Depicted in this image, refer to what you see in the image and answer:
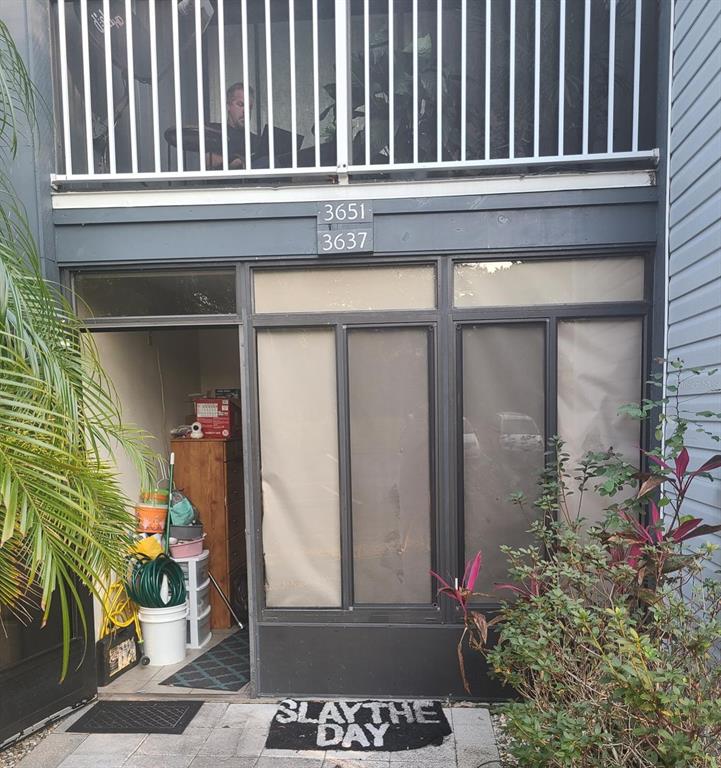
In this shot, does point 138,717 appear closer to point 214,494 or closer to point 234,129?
point 214,494

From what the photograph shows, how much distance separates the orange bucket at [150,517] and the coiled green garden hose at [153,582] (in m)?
0.24

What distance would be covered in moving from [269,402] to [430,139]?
6.52 ft

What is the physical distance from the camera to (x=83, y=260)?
3516 millimetres

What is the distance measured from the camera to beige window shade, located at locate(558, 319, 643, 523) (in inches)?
133

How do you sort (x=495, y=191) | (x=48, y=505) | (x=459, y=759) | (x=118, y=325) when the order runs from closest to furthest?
1. (x=48, y=505)
2. (x=459, y=759)
3. (x=495, y=191)
4. (x=118, y=325)

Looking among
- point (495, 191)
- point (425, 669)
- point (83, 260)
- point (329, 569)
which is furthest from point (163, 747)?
point (495, 191)

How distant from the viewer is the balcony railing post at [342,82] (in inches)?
130

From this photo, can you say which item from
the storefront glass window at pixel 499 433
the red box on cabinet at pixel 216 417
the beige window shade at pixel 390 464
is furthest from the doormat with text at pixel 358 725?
the red box on cabinet at pixel 216 417

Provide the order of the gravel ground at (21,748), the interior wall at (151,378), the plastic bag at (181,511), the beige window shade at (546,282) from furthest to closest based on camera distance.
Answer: the plastic bag at (181,511)
the interior wall at (151,378)
the beige window shade at (546,282)
the gravel ground at (21,748)

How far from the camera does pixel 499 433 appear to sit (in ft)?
11.4

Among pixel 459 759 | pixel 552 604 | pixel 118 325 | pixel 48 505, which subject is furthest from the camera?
pixel 118 325

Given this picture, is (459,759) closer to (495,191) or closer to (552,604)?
(552,604)

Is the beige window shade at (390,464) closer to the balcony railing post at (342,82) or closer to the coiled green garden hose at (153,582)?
the balcony railing post at (342,82)

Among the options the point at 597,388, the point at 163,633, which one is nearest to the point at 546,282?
the point at 597,388
